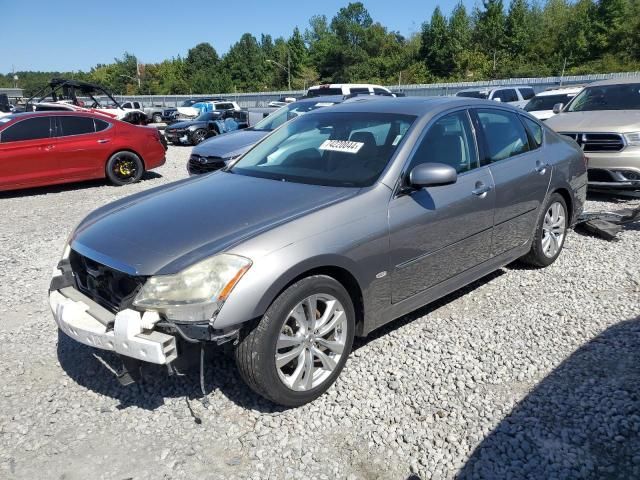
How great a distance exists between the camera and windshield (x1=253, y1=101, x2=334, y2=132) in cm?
976

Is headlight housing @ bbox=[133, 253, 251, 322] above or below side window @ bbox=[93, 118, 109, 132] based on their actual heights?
below

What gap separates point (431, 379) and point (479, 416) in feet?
1.40

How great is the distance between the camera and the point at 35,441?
2.81m

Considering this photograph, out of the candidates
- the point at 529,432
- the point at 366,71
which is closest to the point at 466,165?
the point at 529,432

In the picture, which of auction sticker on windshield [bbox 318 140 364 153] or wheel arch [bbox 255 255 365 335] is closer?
wheel arch [bbox 255 255 365 335]

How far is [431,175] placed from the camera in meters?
3.29

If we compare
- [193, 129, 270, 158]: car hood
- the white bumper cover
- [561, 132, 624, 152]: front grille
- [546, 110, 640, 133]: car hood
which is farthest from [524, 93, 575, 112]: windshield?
the white bumper cover

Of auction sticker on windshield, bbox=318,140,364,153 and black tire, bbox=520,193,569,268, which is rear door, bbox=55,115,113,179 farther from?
black tire, bbox=520,193,569,268

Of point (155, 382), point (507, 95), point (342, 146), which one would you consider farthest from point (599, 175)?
point (507, 95)

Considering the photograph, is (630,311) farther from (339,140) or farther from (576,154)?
(339,140)

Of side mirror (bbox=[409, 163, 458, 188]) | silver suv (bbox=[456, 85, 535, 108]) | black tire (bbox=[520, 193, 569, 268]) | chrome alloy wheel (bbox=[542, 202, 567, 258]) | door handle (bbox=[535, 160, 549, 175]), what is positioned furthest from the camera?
silver suv (bbox=[456, 85, 535, 108])

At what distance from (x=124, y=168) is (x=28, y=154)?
1.78m

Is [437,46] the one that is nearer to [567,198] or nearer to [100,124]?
[100,124]

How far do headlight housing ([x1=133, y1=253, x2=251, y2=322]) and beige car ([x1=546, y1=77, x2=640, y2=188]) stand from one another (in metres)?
6.48
